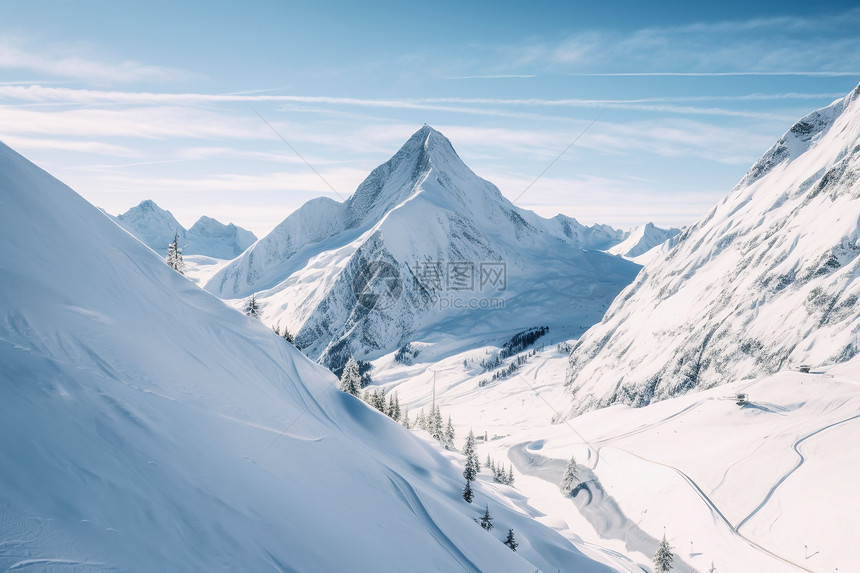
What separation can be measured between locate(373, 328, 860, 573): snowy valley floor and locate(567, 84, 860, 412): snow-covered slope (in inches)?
508

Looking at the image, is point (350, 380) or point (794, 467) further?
point (350, 380)

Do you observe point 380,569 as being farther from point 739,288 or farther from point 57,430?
point 739,288

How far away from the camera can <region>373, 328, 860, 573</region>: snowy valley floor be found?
37.2 meters

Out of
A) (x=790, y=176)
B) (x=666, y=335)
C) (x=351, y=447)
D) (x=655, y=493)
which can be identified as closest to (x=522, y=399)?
(x=666, y=335)

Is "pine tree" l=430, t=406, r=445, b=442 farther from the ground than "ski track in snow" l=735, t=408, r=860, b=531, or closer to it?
closer to it

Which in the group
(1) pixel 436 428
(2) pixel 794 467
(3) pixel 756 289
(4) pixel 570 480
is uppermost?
(3) pixel 756 289

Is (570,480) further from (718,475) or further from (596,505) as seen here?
(718,475)

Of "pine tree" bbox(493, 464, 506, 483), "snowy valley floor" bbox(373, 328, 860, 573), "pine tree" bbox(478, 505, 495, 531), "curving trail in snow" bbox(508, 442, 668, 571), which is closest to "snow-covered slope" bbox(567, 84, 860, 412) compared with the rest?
"snowy valley floor" bbox(373, 328, 860, 573)

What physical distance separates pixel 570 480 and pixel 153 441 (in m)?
59.3

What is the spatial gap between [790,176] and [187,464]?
138211 millimetres

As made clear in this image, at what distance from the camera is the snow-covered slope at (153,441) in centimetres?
723

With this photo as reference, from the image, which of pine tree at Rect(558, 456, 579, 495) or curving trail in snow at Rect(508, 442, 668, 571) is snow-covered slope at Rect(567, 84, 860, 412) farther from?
pine tree at Rect(558, 456, 579, 495)

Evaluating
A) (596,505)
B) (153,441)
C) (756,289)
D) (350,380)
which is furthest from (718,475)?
(153,441)

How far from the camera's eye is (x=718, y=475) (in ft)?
154
